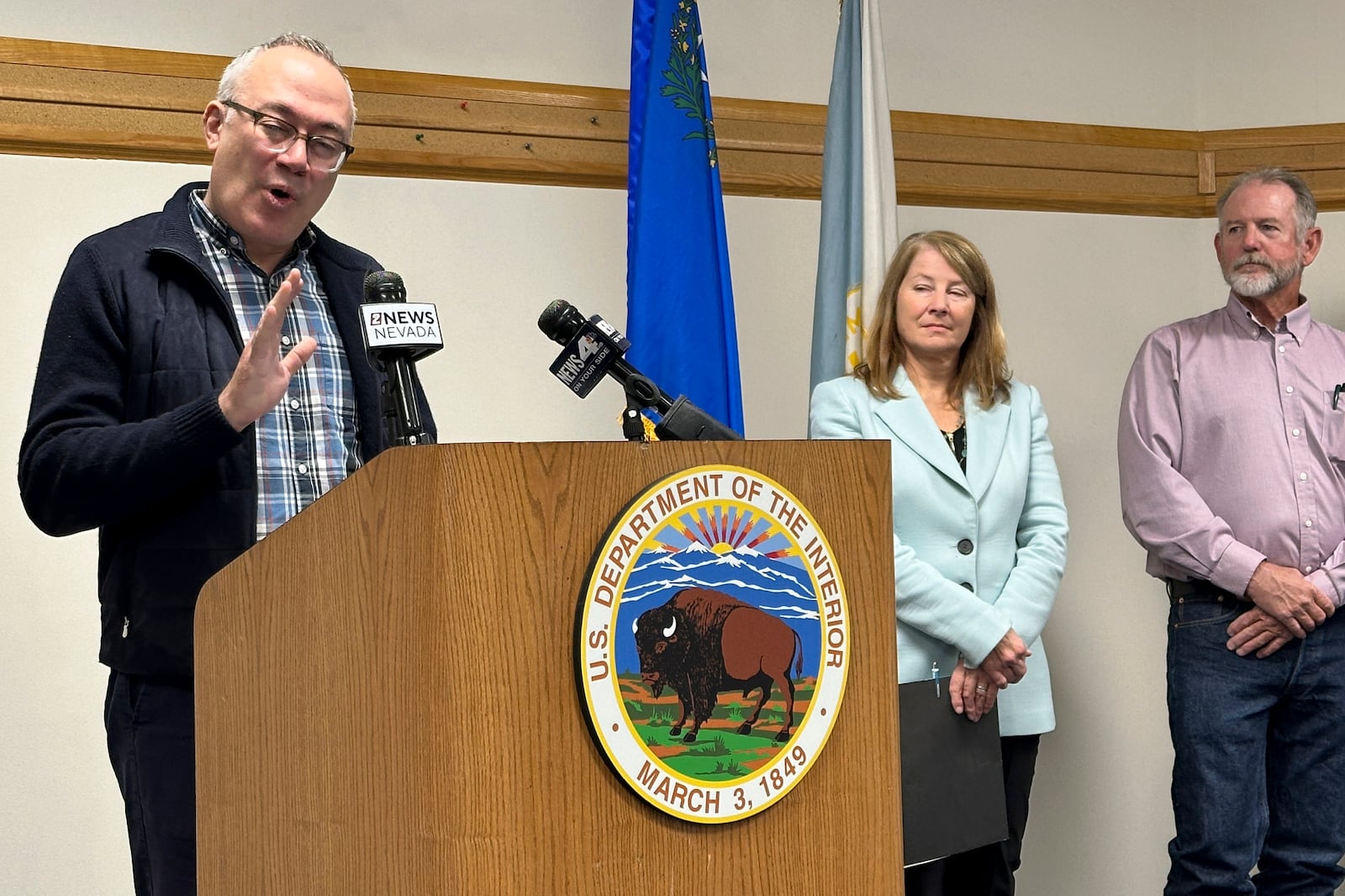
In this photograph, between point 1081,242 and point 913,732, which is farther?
point 1081,242

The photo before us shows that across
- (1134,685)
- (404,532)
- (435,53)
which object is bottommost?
(1134,685)

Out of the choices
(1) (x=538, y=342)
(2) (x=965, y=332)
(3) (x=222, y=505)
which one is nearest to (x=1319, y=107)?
(2) (x=965, y=332)

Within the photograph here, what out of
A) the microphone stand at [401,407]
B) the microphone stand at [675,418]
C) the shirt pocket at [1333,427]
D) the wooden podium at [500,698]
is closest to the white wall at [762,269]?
the shirt pocket at [1333,427]

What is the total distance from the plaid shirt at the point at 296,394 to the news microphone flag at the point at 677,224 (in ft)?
4.28

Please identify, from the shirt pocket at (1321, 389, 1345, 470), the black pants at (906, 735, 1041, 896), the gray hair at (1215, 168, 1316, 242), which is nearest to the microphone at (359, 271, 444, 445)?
the black pants at (906, 735, 1041, 896)

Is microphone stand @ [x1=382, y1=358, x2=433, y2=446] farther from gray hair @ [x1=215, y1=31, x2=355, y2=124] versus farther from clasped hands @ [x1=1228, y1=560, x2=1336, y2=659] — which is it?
clasped hands @ [x1=1228, y1=560, x2=1336, y2=659]

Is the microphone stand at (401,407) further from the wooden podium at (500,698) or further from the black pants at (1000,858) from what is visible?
the black pants at (1000,858)

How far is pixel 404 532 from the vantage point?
100 centimetres

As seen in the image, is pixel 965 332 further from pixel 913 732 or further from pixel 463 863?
pixel 463 863

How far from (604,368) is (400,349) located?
0.17 metres

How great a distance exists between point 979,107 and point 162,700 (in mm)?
2905

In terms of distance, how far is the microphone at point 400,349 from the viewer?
3.70 feet

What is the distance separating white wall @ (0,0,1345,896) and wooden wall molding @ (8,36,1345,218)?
1.7 inches

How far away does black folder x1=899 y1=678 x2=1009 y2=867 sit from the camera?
1.93 meters
